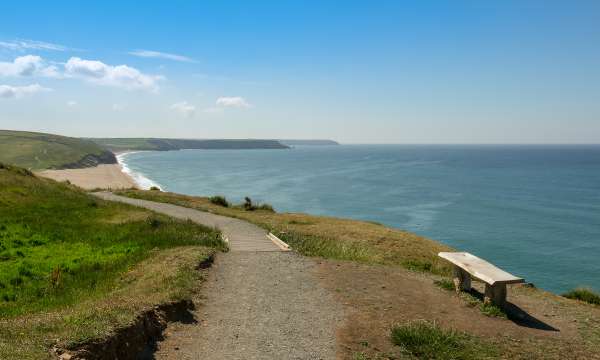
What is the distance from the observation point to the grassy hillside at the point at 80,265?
8508mm

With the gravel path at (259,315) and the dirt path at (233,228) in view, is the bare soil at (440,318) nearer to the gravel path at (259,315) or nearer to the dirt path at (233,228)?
the gravel path at (259,315)

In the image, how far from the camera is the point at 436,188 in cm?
9800

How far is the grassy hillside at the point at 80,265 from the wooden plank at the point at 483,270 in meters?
8.15

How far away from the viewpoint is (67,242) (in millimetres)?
18469

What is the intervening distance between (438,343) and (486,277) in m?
3.71

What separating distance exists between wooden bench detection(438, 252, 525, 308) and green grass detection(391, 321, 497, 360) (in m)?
2.56

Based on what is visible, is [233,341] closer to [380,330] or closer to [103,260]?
[380,330]

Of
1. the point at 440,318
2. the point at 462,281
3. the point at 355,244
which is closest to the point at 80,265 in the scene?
the point at 440,318

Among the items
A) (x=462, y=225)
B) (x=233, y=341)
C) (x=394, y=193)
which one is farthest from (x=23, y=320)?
(x=394, y=193)

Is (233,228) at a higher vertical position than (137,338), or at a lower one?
lower

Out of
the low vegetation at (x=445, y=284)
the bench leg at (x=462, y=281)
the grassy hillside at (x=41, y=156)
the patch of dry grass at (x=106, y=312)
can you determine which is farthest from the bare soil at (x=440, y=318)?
the grassy hillside at (x=41, y=156)

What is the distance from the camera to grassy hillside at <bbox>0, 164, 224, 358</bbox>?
8508 millimetres

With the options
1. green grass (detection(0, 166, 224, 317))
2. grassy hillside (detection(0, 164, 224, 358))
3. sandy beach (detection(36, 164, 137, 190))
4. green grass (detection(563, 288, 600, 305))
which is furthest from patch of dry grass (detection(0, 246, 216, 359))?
sandy beach (detection(36, 164, 137, 190))

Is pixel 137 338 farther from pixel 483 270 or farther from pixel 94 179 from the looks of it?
pixel 94 179
